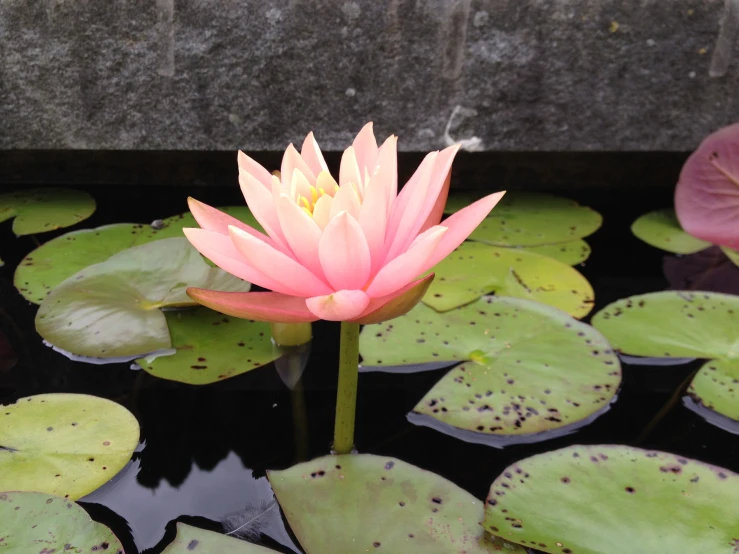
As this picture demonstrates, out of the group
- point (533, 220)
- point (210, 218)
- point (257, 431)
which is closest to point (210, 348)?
point (257, 431)

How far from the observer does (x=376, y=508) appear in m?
0.59

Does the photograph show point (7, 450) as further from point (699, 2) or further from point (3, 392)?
point (699, 2)

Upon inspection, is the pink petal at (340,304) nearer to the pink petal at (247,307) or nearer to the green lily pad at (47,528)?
the pink petal at (247,307)

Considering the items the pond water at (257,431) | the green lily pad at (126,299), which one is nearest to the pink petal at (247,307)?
the pond water at (257,431)

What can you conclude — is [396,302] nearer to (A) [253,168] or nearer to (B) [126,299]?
(A) [253,168]

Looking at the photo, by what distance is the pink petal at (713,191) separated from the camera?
121 centimetres

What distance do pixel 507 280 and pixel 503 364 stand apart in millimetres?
287

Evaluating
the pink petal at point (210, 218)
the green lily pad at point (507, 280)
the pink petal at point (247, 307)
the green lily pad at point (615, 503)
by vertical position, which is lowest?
the green lily pad at point (507, 280)

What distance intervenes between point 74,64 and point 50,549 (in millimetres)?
1037

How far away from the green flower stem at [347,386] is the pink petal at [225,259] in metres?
0.08

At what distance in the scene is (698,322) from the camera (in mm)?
914

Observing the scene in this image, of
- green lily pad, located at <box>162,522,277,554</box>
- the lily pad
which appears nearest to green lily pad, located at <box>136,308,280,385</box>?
the lily pad

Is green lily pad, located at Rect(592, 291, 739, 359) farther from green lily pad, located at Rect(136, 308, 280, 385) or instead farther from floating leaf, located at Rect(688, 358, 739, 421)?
green lily pad, located at Rect(136, 308, 280, 385)

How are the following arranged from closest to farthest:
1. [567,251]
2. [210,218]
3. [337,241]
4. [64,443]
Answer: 1. [337,241]
2. [210,218]
3. [64,443]
4. [567,251]
